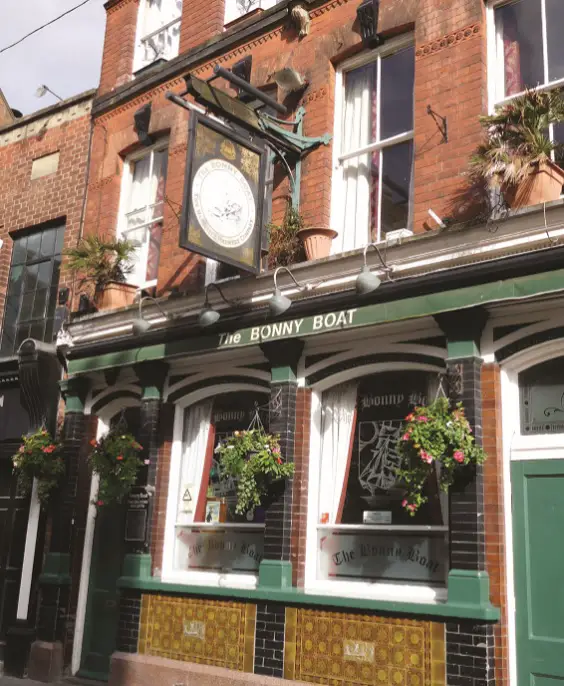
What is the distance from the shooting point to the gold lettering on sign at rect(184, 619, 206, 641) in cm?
848

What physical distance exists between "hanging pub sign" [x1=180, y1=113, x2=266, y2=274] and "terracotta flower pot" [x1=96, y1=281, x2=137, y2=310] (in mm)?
2788

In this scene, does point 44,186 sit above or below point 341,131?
above

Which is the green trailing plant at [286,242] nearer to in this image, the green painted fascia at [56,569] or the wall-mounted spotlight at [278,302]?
the wall-mounted spotlight at [278,302]

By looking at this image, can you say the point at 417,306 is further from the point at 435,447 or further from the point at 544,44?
the point at 544,44

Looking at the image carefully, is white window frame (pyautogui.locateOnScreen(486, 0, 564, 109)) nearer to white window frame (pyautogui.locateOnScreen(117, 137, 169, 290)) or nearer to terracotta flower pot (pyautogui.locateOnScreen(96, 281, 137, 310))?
white window frame (pyautogui.locateOnScreen(117, 137, 169, 290))

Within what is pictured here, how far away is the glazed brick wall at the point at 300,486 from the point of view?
8000 millimetres

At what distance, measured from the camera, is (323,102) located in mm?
9398

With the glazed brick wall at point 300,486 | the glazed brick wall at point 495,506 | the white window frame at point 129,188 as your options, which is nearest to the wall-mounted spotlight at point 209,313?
the glazed brick wall at point 300,486

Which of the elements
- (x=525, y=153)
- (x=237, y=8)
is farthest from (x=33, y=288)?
(x=525, y=153)

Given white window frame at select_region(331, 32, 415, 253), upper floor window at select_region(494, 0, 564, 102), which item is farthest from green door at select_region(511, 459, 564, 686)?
upper floor window at select_region(494, 0, 564, 102)

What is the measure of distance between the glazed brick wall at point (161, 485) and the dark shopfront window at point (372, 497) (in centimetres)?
221

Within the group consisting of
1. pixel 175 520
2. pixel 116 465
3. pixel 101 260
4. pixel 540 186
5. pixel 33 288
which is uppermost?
pixel 33 288

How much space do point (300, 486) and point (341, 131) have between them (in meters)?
4.26

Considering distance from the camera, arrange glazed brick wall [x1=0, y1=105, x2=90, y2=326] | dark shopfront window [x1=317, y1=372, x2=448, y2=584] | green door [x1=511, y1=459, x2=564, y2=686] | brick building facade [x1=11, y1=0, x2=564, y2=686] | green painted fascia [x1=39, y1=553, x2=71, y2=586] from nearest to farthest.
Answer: green door [x1=511, y1=459, x2=564, y2=686], brick building facade [x1=11, y1=0, x2=564, y2=686], dark shopfront window [x1=317, y1=372, x2=448, y2=584], green painted fascia [x1=39, y1=553, x2=71, y2=586], glazed brick wall [x1=0, y1=105, x2=90, y2=326]
